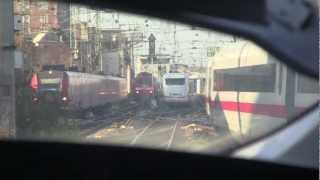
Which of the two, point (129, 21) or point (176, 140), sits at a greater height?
point (129, 21)

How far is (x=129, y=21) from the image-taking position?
276 centimetres

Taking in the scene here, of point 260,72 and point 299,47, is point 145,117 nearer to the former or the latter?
point 260,72

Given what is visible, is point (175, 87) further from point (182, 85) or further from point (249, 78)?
point (249, 78)

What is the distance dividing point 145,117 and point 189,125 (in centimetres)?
36

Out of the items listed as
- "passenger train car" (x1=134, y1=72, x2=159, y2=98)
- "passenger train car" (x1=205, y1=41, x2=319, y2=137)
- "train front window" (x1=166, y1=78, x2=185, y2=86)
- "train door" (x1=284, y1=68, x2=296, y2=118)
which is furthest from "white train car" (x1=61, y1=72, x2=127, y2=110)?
"train door" (x1=284, y1=68, x2=296, y2=118)

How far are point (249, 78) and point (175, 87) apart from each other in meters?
0.36

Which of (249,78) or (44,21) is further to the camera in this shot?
(44,21)

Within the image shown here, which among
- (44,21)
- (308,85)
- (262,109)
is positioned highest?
(44,21)

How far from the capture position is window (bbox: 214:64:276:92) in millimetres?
2525

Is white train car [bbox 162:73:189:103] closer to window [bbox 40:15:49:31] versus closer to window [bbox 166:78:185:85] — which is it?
window [bbox 166:78:185:85]

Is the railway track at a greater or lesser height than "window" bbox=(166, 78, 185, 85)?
lesser

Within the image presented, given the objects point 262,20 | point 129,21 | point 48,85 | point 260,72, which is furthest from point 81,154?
point 48,85

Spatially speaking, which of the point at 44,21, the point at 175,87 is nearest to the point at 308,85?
the point at 175,87

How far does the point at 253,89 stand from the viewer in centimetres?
267
